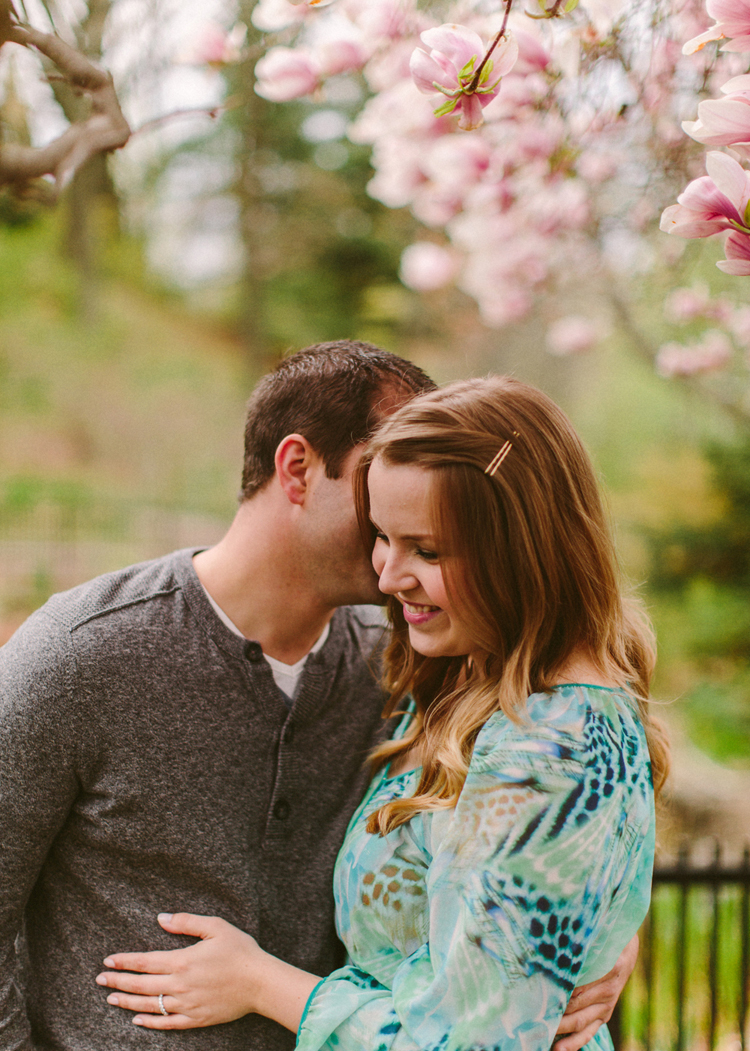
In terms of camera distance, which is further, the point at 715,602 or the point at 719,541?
the point at 719,541

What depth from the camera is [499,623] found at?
1.27 meters

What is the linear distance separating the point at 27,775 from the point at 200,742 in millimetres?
301

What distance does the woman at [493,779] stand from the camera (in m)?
1.06

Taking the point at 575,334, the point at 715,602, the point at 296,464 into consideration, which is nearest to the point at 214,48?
the point at 296,464

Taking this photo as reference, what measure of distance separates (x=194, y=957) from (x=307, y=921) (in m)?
0.23

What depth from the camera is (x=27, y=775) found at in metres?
1.36

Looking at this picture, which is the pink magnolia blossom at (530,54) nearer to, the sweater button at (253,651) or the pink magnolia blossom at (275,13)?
the pink magnolia blossom at (275,13)

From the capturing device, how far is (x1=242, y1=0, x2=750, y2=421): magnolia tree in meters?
1.10

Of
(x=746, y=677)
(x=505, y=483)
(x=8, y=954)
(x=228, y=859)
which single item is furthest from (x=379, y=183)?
(x=746, y=677)

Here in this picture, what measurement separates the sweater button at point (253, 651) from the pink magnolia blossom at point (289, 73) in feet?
4.59

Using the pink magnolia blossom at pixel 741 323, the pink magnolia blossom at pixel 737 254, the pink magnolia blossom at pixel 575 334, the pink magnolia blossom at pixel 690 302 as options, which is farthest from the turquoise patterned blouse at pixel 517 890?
the pink magnolia blossom at pixel 575 334

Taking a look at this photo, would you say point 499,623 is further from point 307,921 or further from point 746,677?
point 746,677

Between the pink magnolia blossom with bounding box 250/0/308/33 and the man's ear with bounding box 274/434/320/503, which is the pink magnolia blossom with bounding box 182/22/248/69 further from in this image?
the man's ear with bounding box 274/434/320/503

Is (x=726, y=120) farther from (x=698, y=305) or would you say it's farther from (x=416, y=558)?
(x=698, y=305)
